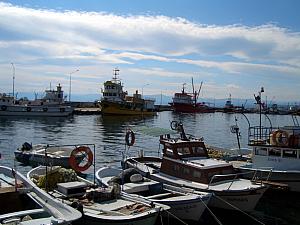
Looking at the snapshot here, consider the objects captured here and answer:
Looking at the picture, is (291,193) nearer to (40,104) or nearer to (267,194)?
(267,194)

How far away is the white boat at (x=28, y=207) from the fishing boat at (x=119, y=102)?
236ft

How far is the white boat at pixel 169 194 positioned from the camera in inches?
666

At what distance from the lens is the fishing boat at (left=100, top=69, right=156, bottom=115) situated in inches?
3546

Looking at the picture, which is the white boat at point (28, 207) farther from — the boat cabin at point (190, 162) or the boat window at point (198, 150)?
the boat window at point (198, 150)

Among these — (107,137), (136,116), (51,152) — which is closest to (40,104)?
(136,116)

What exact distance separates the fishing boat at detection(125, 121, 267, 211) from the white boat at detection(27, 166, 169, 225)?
4055 mm

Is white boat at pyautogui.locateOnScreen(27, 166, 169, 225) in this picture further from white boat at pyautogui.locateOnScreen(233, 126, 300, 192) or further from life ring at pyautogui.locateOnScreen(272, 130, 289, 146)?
life ring at pyautogui.locateOnScreen(272, 130, 289, 146)

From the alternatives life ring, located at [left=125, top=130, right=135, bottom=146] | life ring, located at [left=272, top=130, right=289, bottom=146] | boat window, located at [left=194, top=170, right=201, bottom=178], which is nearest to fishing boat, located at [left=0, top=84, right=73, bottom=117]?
life ring, located at [left=125, top=130, right=135, bottom=146]

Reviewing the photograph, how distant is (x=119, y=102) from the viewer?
300 feet

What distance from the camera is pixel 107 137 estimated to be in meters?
50.6

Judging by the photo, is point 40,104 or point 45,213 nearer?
point 45,213

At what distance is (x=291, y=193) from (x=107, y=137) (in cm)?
3112

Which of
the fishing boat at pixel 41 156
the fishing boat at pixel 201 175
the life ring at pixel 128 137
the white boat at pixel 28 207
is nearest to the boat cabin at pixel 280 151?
the fishing boat at pixel 201 175

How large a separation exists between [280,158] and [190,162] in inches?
229
